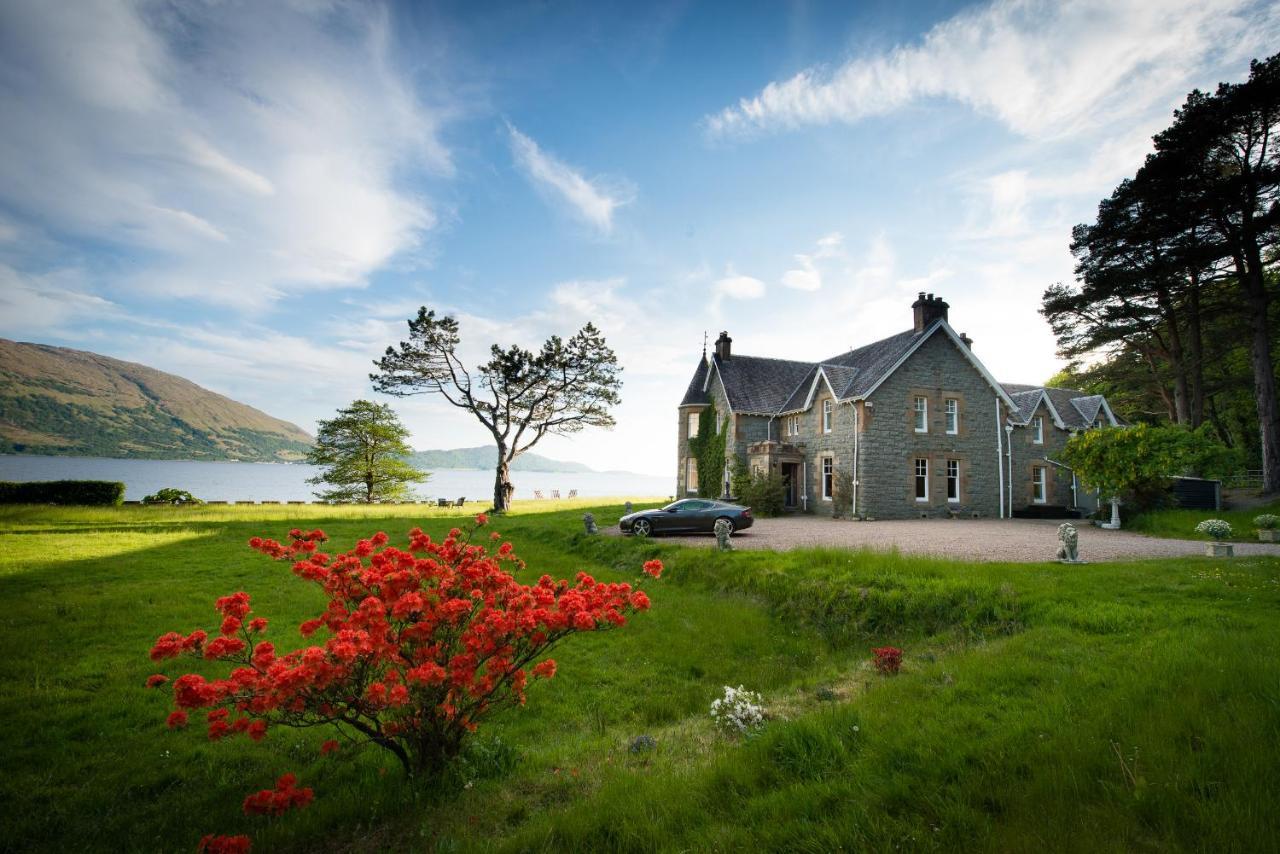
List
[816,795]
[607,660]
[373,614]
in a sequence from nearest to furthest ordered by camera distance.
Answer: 1. [816,795]
2. [373,614]
3. [607,660]

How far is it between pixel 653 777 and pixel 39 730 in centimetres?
711

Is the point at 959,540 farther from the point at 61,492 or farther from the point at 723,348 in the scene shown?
the point at 61,492

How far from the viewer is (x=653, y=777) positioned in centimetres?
467

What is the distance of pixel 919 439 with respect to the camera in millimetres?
25688

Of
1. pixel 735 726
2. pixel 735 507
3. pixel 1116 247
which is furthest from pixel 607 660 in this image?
pixel 1116 247

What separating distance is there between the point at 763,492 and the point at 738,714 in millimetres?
21716

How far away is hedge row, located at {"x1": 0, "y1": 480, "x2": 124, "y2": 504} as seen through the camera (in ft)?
83.1

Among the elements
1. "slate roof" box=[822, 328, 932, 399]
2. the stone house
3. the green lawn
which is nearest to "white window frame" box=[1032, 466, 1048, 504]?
the stone house

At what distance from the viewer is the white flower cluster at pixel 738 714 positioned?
5.86 meters

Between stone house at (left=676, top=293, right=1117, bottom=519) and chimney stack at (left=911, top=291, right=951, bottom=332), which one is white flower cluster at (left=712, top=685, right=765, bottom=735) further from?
chimney stack at (left=911, top=291, right=951, bottom=332)

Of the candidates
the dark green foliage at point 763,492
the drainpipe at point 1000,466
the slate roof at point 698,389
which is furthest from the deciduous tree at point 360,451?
the drainpipe at point 1000,466

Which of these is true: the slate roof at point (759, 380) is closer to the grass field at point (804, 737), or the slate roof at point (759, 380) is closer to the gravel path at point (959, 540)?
the gravel path at point (959, 540)

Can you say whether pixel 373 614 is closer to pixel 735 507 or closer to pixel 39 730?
pixel 39 730

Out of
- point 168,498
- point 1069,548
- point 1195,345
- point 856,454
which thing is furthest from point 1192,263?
point 168,498
